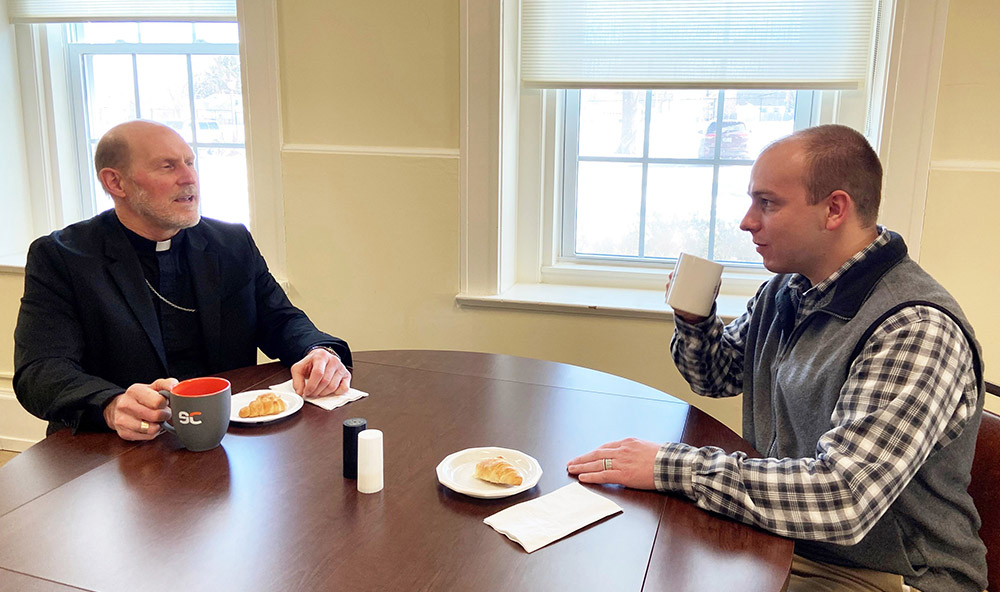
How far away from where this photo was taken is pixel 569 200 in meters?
2.73

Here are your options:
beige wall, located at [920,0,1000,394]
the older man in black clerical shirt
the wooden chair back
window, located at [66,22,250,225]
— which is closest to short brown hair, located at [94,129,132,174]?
the older man in black clerical shirt

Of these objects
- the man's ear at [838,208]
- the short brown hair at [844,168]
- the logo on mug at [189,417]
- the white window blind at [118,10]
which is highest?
the white window blind at [118,10]

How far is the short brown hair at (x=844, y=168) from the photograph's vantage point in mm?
1356

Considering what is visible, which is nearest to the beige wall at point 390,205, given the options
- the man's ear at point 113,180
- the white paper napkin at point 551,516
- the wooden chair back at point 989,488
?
the man's ear at point 113,180

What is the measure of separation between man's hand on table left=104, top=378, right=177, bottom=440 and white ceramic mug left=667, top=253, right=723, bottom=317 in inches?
40.3

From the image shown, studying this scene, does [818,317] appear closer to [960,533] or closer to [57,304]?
[960,533]

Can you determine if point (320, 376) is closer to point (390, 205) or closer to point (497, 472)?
point (497, 472)

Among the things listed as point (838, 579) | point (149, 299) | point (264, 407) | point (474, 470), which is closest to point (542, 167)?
point (149, 299)

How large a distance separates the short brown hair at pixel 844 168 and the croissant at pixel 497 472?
0.72m

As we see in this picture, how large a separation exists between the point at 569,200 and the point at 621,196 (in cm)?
18

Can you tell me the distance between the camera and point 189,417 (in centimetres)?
130

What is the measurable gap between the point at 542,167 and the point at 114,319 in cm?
147

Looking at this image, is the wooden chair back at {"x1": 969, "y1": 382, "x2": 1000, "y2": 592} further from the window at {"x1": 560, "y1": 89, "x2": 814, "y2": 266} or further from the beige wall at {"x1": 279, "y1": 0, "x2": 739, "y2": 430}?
the window at {"x1": 560, "y1": 89, "x2": 814, "y2": 266}

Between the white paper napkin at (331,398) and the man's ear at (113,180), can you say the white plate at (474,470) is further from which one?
the man's ear at (113,180)
